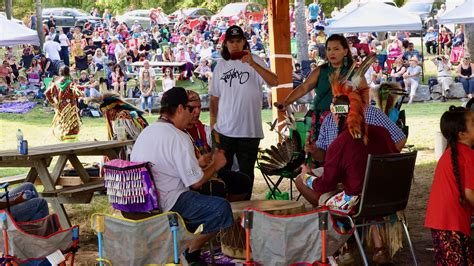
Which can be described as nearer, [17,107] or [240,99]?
[240,99]

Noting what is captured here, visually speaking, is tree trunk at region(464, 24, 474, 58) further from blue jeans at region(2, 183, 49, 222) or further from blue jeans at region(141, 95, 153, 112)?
blue jeans at region(2, 183, 49, 222)

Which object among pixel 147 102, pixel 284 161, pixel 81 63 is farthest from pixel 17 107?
pixel 284 161

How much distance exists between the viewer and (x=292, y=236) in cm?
440

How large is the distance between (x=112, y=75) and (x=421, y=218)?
48.2 feet

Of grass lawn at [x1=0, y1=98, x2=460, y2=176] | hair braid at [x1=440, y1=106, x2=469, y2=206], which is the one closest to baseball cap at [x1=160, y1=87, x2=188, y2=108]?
hair braid at [x1=440, y1=106, x2=469, y2=206]

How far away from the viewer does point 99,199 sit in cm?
905

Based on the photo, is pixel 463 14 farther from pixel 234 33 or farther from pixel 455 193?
pixel 455 193

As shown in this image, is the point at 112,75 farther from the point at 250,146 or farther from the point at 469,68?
the point at 250,146

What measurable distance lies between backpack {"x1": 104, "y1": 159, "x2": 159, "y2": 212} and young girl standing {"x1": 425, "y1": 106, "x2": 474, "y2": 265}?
1.52 meters

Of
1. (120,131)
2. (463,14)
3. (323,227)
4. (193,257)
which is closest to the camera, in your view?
(323,227)

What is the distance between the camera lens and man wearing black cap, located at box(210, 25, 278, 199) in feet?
22.1

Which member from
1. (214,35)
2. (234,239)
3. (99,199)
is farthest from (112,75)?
(234,239)

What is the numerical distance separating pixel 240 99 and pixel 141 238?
249 centimetres

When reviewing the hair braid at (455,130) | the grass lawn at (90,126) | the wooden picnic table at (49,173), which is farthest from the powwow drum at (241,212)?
the grass lawn at (90,126)
